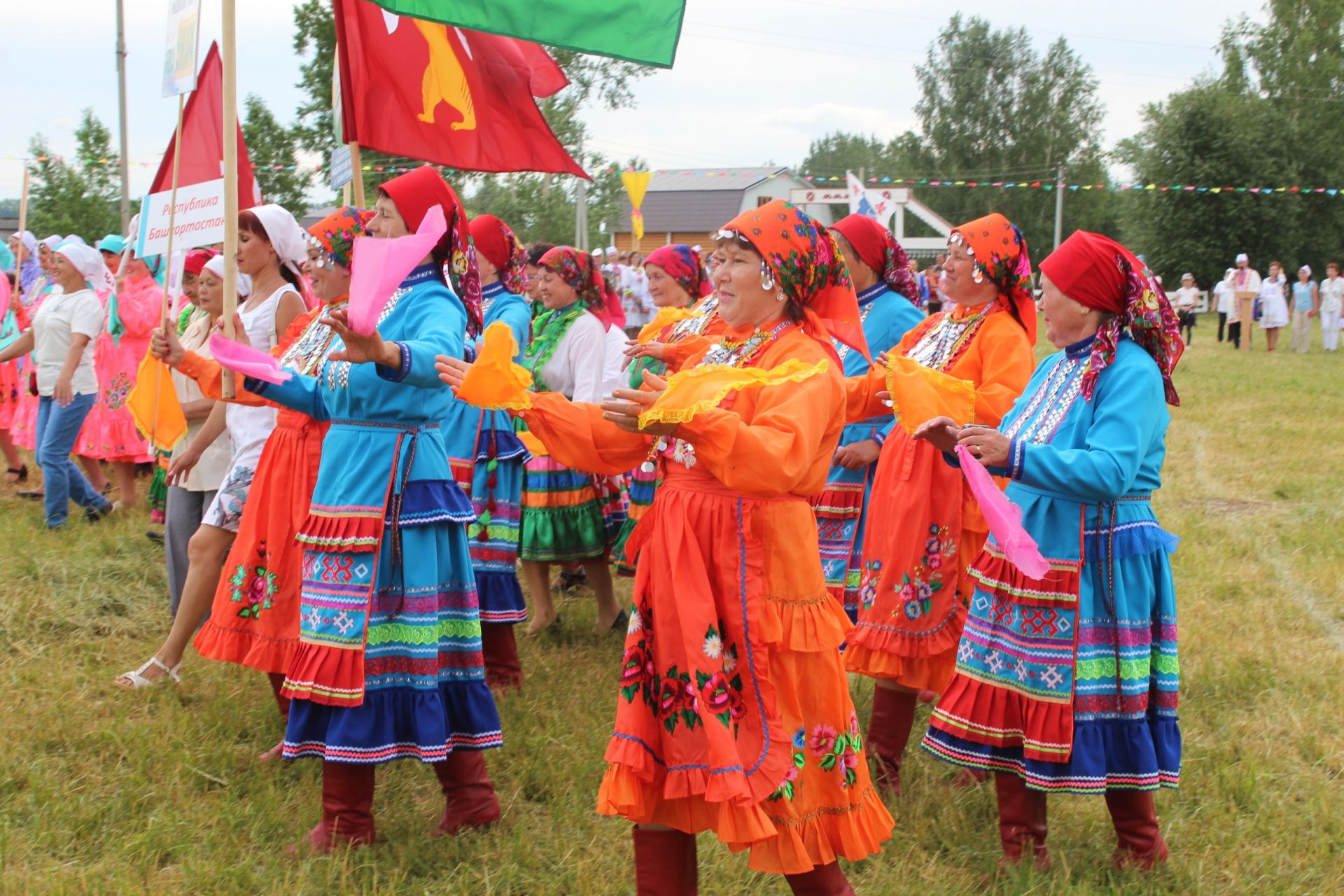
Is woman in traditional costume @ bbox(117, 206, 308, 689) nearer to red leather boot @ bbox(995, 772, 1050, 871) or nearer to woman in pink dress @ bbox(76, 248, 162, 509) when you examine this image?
red leather boot @ bbox(995, 772, 1050, 871)

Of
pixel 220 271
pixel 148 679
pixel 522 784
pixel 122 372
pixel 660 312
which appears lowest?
pixel 522 784

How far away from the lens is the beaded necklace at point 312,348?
3.86 m

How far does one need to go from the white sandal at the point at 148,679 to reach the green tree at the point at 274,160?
63.5 ft

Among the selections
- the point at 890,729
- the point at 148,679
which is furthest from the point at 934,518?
the point at 148,679

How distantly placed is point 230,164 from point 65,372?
5.46 m

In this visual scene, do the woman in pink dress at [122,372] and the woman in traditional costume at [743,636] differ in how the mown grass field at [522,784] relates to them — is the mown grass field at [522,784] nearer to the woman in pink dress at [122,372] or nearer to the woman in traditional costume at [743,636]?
the woman in traditional costume at [743,636]

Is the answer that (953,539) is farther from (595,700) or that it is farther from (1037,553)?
(595,700)

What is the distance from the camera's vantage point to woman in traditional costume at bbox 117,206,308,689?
15.0 ft

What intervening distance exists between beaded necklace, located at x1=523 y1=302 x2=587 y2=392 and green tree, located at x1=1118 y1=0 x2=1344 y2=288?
37.3m

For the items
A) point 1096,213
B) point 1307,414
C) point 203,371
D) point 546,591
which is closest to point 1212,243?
point 1096,213

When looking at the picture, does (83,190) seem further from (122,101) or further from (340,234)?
(340,234)

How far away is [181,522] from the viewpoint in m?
5.44

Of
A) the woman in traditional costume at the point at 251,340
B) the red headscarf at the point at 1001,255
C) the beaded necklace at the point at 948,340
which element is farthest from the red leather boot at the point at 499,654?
the red headscarf at the point at 1001,255

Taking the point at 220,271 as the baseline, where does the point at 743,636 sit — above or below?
below
